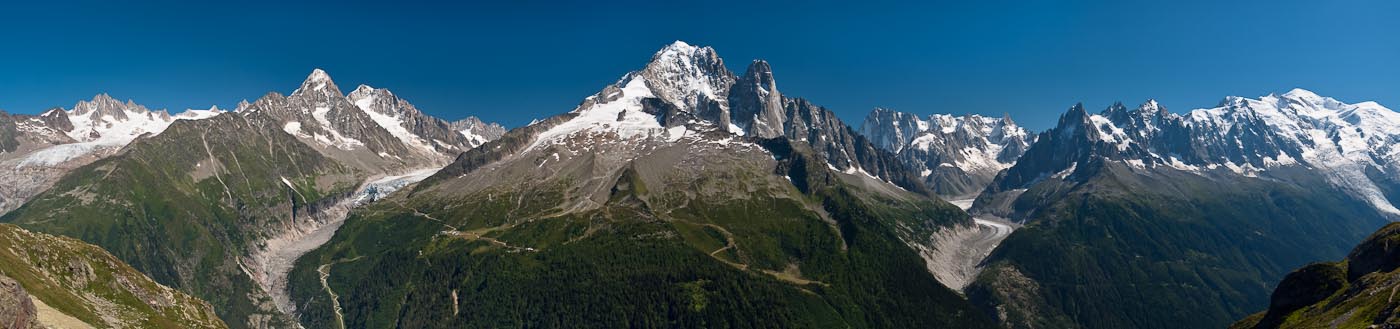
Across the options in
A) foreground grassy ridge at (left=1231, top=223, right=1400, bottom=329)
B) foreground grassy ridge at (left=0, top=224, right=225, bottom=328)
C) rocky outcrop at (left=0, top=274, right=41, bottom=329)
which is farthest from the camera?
foreground grassy ridge at (left=0, top=224, right=225, bottom=328)

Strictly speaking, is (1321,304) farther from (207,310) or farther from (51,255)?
(51,255)

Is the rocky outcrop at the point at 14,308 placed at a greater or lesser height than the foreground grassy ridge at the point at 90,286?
lesser

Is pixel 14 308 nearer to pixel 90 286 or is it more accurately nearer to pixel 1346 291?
pixel 90 286

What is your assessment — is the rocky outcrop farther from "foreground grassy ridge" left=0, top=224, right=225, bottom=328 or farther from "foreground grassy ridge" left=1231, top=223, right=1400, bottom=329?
"foreground grassy ridge" left=1231, top=223, right=1400, bottom=329

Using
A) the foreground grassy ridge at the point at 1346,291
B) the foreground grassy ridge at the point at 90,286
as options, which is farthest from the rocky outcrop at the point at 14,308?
the foreground grassy ridge at the point at 1346,291

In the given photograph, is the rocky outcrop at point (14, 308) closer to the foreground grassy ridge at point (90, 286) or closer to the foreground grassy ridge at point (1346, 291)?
the foreground grassy ridge at point (90, 286)

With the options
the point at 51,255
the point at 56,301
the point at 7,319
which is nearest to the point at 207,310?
the point at 51,255

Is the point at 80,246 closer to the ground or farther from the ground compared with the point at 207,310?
farther from the ground

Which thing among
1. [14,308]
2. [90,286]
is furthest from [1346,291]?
[90,286]

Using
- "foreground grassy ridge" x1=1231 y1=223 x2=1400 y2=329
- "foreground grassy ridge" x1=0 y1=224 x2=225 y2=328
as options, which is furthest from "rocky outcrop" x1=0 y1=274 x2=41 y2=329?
"foreground grassy ridge" x1=1231 y1=223 x2=1400 y2=329
